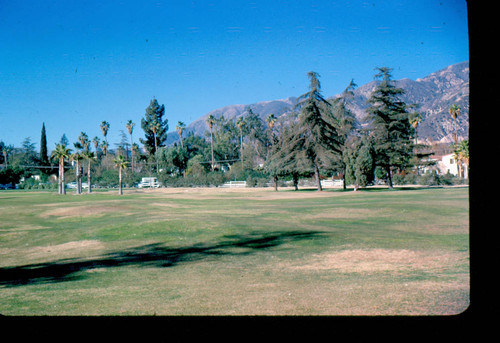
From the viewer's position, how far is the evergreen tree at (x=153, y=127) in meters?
87.1

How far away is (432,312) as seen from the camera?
16.9 ft

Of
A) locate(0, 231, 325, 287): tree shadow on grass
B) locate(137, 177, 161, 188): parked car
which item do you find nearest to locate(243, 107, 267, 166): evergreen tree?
locate(137, 177, 161, 188): parked car

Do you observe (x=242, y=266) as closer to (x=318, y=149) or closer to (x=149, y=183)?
(x=318, y=149)

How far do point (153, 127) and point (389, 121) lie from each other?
171 ft

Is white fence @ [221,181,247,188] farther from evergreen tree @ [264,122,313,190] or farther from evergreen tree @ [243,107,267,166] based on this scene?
evergreen tree @ [264,122,313,190]

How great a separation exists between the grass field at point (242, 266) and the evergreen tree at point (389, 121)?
3779 cm

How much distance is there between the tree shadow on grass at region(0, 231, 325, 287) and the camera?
34.0 ft

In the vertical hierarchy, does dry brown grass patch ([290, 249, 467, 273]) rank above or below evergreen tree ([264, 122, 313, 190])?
below

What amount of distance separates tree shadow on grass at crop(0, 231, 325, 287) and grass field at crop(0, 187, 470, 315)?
0.13 feet

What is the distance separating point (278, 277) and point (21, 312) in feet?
16.6

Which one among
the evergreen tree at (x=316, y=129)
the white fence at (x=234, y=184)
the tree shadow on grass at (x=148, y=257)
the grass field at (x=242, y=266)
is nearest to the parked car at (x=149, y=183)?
the white fence at (x=234, y=184)

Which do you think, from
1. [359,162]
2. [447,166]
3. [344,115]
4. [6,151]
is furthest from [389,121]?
[6,151]

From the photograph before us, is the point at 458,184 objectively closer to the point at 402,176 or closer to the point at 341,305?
the point at 402,176
